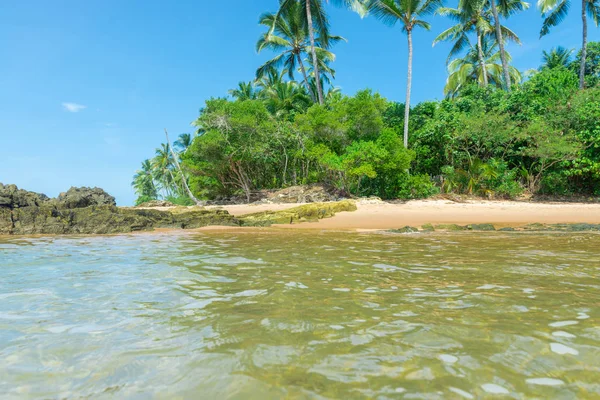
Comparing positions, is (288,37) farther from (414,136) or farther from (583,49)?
(583,49)

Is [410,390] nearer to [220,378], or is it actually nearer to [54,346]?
[220,378]

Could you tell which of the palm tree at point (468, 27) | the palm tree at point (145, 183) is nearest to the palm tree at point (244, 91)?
the palm tree at point (468, 27)

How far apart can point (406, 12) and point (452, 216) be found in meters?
14.5

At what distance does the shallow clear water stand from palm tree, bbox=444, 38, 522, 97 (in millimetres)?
31017

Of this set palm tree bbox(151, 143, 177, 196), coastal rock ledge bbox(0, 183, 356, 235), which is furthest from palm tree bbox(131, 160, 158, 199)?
coastal rock ledge bbox(0, 183, 356, 235)

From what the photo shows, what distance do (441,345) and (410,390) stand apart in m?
0.54

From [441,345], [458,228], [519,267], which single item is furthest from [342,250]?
[458,228]

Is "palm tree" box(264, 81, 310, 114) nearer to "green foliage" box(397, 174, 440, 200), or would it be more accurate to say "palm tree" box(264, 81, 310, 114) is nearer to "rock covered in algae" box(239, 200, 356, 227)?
"green foliage" box(397, 174, 440, 200)

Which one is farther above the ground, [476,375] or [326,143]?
[326,143]

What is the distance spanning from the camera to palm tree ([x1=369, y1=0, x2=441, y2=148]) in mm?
20234

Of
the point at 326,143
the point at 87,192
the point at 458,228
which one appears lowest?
the point at 458,228

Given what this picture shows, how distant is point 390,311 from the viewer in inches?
97.7

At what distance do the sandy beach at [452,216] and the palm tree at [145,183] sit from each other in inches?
2120

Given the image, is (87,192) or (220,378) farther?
(87,192)
